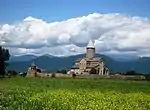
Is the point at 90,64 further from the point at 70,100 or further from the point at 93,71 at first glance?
the point at 70,100

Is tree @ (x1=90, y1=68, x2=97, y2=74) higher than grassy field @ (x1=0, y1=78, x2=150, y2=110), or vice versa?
tree @ (x1=90, y1=68, x2=97, y2=74)

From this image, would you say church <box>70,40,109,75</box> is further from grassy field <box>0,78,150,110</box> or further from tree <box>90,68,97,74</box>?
grassy field <box>0,78,150,110</box>

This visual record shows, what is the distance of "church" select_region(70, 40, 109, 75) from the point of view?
151m

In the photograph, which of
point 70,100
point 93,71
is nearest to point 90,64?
point 93,71

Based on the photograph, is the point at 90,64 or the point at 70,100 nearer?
the point at 70,100

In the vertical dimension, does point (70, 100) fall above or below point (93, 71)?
below

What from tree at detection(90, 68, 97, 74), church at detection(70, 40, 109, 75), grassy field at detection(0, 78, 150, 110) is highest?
church at detection(70, 40, 109, 75)

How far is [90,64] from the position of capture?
16000 cm

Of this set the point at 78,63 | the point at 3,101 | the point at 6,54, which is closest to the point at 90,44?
the point at 78,63

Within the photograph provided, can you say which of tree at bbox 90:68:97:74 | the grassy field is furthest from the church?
the grassy field

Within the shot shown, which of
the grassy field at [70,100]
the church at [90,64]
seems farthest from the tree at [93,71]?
the grassy field at [70,100]

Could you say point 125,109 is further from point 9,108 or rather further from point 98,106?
point 9,108

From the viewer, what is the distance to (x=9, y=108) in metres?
22.0

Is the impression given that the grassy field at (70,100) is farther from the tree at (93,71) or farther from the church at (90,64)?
the church at (90,64)
